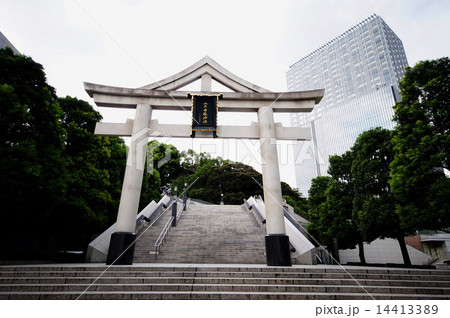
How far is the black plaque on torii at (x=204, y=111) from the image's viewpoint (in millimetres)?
8914

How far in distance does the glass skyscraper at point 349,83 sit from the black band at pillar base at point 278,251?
4382cm

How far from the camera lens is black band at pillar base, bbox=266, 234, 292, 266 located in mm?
7285

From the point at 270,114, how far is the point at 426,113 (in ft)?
18.9

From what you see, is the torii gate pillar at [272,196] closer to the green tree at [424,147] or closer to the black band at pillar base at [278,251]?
the black band at pillar base at [278,251]

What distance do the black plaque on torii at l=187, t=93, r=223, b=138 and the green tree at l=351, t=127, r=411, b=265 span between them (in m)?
9.16

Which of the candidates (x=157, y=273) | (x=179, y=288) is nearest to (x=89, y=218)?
(x=157, y=273)

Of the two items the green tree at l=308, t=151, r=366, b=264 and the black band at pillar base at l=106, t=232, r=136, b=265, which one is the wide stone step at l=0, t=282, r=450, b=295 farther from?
the green tree at l=308, t=151, r=366, b=264

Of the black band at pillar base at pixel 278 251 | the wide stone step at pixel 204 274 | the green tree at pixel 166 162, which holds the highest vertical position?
the green tree at pixel 166 162

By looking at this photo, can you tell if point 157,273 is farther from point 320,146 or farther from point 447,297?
point 320,146

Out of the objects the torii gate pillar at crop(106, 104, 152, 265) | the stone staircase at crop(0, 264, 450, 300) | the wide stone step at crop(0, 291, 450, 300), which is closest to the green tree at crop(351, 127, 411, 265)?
the stone staircase at crop(0, 264, 450, 300)

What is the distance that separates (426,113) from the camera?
340 inches

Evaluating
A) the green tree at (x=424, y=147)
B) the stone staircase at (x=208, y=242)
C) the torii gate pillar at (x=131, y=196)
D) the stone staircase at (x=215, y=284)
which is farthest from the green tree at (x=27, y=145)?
the green tree at (x=424, y=147)

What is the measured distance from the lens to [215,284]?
4805 millimetres

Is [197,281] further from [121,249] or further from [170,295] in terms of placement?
[121,249]
